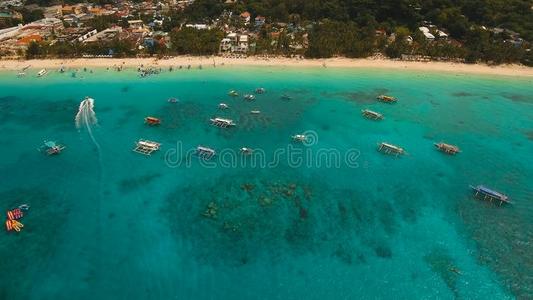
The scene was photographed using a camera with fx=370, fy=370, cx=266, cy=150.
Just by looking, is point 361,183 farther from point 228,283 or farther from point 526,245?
point 228,283

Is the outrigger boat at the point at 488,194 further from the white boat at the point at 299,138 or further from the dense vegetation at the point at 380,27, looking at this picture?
the dense vegetation at the point at 380,27

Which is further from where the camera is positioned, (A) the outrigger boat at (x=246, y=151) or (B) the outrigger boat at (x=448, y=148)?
(B) the outrigger boat at (x=448, y=148)

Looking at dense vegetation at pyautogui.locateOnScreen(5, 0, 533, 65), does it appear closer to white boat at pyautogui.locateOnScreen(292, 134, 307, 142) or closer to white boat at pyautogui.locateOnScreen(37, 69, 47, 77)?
white boat at pyautogui.locateOnScreen(37, 69, 47, 77)

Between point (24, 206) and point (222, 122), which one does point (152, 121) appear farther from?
point (24, 206)

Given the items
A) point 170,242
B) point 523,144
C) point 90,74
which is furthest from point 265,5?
point 170,242

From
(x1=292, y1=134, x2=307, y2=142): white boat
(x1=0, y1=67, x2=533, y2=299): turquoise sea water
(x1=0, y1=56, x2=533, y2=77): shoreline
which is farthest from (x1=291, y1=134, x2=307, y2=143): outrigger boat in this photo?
(x1=0, y1=56, x2=533, y2=77): shoreline

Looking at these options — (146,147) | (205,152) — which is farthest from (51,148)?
(205,152)

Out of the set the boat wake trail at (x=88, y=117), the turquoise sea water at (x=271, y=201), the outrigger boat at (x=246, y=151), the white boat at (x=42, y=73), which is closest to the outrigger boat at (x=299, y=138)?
the turquoise sea water at (x=271, y=201)
